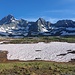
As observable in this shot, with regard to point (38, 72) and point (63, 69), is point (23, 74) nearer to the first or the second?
point (38, 72)

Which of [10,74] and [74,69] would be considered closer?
[10,74]

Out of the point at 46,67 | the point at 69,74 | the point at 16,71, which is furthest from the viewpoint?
the point at 46,67

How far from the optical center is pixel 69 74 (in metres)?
31.0

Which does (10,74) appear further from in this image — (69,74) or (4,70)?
(69,74)

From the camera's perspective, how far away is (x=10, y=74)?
32.2 metres

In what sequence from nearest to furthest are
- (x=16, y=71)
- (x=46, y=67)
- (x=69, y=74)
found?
(x=69, y=74), (x=16, y=71), (x=46, y=67)

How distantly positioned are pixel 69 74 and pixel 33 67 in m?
8.23

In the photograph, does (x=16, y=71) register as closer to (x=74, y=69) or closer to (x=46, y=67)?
(x=46, y=67)

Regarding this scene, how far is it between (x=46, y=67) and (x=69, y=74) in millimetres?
7051

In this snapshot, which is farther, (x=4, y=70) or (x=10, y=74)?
(x=4, y=70)

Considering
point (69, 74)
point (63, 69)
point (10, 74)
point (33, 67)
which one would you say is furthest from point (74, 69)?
point (10, 74)

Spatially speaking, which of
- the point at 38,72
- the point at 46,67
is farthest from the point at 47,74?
the point at 46,67

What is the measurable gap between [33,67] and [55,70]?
447cm

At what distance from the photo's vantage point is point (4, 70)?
34.7 m
